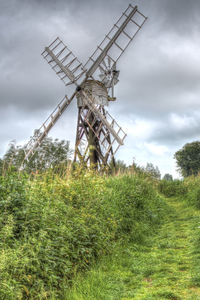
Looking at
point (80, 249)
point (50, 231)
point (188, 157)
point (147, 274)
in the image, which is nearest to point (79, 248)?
point (80, 249)

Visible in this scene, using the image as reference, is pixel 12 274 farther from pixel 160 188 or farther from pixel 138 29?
pixel 138 29

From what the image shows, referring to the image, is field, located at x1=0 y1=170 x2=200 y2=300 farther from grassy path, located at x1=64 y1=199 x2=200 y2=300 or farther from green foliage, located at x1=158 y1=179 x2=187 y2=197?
green foliage, located at x1=158 y1=179 x2=187 y2=197

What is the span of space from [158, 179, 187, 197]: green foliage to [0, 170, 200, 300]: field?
32.5 ft

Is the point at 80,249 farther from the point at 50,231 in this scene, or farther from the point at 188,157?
the point at 188,157

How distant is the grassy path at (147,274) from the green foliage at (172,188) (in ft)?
33.6

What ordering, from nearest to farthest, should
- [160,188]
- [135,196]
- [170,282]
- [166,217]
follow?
[170,282] < [135,196] < [166,217] < [160,188]

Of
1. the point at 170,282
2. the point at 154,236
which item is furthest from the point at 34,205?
the point at 154,236

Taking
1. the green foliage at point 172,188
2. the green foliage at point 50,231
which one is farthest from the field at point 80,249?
the green foliage at point 172,188

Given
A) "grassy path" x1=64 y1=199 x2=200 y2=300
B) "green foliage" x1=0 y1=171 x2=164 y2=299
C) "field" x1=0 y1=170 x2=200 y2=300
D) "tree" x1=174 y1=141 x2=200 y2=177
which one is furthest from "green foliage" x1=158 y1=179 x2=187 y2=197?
"tree" x1=174 y1=141 x2=200 y2=177

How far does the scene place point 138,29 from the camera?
1894cm

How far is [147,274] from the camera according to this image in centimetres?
494

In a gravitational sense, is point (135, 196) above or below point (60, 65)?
below

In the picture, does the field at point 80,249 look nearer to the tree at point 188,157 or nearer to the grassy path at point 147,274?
the grassy path at point 147,274

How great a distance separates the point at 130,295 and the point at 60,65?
18.1 meters
